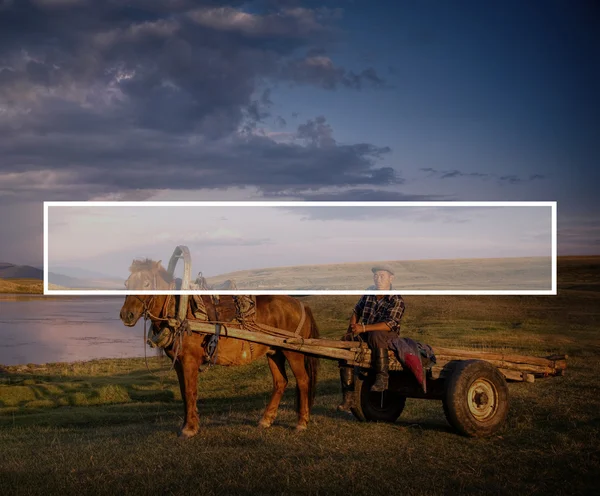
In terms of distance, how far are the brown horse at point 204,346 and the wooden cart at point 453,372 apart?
32cm

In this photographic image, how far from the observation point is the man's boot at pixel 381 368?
889 cm

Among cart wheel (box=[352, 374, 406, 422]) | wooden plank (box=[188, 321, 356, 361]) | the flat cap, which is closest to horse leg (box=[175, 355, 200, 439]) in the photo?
wooden plank (box=[188, 321, 356, 361])

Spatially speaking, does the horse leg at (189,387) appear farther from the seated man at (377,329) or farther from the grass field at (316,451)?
the seated man at (377,329)

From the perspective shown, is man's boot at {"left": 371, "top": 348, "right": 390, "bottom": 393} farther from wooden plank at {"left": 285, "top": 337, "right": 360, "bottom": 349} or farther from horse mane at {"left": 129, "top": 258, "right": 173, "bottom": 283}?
horse mane at {"left": 129, "top": 258, "right": 173, "bottom": 283}

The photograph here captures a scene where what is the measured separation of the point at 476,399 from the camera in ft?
29.7

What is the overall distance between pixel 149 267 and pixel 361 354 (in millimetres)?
3136

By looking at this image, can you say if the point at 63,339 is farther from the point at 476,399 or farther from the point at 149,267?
the point at 476,399

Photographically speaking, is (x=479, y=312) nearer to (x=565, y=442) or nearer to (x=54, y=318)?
(x=565, y=442)

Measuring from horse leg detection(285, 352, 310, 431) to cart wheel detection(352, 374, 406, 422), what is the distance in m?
0.75

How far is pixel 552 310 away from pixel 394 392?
31301 mm

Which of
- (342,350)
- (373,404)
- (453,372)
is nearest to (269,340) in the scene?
(342,350)

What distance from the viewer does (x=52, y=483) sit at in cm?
680

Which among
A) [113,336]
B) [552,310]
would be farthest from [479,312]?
[113,336]
